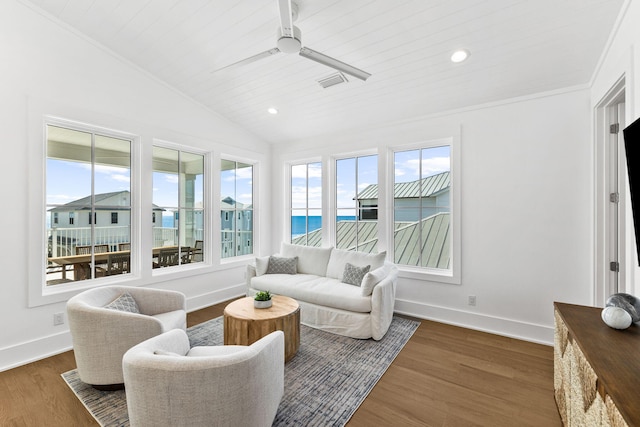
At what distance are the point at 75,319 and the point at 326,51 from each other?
10.3 ft

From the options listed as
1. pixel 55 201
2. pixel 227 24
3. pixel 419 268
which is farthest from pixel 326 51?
pixel 55 201

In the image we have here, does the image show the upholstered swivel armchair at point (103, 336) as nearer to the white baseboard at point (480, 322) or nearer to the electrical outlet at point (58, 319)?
the electrical outlet at point (58, 319)

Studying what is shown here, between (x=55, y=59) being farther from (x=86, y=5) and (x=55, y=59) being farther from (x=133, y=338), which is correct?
(x=133, y=338)

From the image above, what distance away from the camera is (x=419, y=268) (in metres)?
3.95

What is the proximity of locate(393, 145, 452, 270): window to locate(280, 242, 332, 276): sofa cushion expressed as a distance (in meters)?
1.05

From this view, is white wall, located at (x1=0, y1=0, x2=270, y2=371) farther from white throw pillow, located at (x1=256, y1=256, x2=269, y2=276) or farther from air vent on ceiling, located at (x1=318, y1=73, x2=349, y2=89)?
air vent on ceiling, located at (x1=318, y1=73, x2=349, y2=89)

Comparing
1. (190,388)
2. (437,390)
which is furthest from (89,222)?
(437,390)

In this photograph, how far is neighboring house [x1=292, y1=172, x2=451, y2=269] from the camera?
379 centimetres

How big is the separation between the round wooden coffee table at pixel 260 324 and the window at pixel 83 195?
1907mm

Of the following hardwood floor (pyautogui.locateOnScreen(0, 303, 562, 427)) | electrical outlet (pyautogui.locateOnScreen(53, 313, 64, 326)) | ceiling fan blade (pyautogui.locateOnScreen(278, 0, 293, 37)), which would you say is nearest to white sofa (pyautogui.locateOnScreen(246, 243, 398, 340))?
hardwood floor (pyautogui.locateOnScreen(0, 303, 562, 427))

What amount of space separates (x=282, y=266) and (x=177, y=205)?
1787 millimetres

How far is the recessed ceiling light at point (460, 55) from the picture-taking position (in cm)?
262

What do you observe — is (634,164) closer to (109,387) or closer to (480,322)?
(480,322)

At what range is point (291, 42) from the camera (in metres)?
2.11
